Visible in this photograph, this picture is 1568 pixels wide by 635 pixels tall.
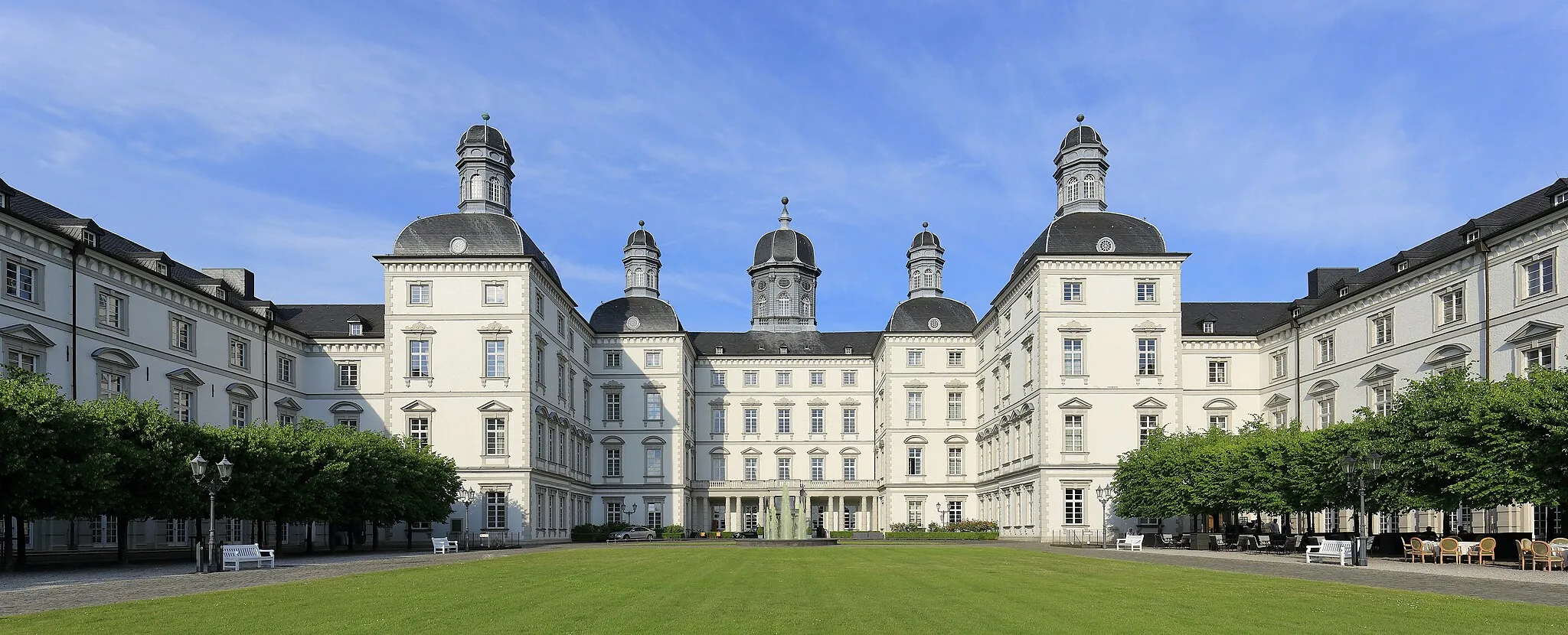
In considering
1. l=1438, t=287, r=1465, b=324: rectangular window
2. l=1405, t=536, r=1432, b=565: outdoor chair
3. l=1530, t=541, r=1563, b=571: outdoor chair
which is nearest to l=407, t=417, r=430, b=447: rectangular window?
l=1405, t=536, r=1432, b=565: outdoor chair

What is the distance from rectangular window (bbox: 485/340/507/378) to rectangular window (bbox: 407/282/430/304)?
3.91m

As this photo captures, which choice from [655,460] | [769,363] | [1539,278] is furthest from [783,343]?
[1539,278]

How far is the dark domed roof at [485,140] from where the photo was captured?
67.6 metres

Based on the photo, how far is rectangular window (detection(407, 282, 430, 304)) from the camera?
59500 millimetres

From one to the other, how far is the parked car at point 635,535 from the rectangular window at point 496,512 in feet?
43.6

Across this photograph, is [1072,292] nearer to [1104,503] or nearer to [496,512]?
[1104,503]

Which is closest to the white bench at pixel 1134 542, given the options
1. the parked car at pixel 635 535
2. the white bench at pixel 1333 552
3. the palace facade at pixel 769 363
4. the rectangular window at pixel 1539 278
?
the palace facade at pixel 769 363

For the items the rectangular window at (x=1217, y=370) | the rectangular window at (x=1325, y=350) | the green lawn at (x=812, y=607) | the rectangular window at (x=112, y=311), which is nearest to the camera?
the green lawn at (x=812, y=607)

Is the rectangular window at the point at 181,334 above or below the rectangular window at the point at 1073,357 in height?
above

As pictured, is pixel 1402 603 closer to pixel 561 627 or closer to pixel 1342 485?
pixel 561 627

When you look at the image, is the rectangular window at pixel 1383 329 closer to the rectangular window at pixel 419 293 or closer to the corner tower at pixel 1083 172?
the corner tower at pixel 1083 172

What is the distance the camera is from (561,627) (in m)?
15.3

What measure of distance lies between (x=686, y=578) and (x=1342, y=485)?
81.4 feet

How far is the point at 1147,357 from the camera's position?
Answer: 196ft
